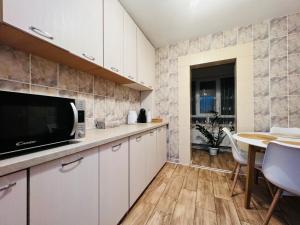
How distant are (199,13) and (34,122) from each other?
2.22 meters

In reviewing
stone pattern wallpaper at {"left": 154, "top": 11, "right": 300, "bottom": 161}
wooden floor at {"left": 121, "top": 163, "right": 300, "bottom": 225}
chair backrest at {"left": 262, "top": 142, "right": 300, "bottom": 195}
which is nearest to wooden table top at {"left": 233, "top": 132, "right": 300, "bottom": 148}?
chair backrest at {"left": 262, "top": 142, "right": 300, "bottom": 195}

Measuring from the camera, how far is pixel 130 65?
1.84 meters

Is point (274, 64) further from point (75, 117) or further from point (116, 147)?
point (75, 117)

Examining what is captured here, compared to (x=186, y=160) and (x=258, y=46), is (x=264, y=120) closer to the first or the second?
(x=258, y=46)

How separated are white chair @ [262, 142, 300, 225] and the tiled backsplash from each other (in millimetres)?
1742

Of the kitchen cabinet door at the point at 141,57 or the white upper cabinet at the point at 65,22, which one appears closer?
the white upper cabinet at the point at 65,22

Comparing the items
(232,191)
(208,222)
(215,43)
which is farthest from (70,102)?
(215,43)

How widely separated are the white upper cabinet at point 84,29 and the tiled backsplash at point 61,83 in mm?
324

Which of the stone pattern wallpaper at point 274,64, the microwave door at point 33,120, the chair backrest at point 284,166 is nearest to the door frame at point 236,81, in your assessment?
the stone pattern wallpaper at point 274,64

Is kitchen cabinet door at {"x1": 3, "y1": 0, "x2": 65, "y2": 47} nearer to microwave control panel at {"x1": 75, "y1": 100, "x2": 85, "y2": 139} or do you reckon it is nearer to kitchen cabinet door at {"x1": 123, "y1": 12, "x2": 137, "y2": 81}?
microwave control panel at {"x1": 75, "y1": 100, "x2": 85, "y2": 139}

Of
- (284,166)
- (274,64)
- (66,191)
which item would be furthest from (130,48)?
(274,64)

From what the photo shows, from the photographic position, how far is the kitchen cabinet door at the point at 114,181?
988mm

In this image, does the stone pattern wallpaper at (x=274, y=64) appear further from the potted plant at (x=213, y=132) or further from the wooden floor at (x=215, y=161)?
the potted plant at (x=213, y=132)

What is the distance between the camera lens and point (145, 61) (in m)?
2.34
